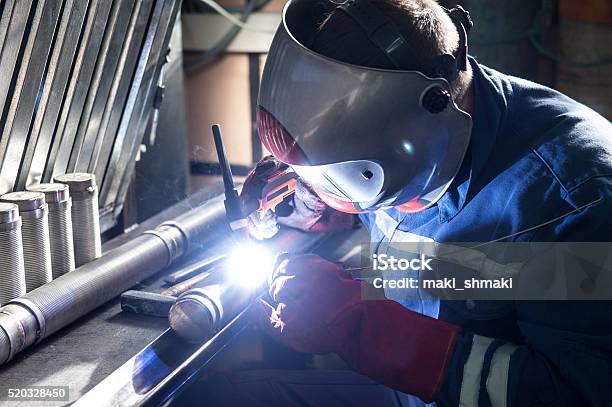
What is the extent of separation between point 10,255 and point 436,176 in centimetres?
93

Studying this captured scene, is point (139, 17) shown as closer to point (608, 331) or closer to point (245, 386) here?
point (245, 386)

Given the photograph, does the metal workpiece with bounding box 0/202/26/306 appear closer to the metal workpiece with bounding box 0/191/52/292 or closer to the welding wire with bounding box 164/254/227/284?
the metal workpiece with bounding box 0/191/52/292

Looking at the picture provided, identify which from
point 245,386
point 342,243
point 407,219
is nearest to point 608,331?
point 407,219

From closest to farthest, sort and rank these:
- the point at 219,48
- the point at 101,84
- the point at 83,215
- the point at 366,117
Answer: the point at 366,117 → the point at 83,215 → the point at 101,84 → the point at 219,48

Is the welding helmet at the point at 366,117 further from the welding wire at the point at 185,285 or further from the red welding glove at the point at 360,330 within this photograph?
the welding wire at the point at 185,285

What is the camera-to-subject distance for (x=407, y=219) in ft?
5.38

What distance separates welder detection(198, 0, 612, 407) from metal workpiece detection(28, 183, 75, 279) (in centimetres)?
62

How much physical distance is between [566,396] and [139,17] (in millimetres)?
1483

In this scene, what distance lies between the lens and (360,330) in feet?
4.67

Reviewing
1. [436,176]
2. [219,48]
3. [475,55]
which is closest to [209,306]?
[436,176]

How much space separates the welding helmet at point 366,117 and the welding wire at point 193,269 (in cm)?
78

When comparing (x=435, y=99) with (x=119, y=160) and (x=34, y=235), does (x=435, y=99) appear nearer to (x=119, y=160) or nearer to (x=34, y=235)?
(x=34, y=235)

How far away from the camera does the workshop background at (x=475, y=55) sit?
11.1 ft

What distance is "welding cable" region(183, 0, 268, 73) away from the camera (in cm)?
390
